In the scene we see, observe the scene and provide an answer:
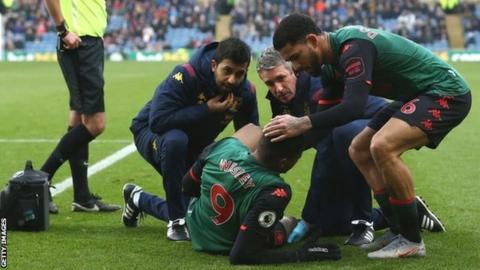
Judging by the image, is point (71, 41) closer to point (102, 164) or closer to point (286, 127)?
point (286, 127)

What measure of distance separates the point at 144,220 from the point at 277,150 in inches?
77.4

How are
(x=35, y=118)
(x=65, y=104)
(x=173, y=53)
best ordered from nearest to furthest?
(x=35, y=118) → (x=65, y=104) → (x=173, y=53)

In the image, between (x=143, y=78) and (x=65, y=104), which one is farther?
(x=143, y=78)

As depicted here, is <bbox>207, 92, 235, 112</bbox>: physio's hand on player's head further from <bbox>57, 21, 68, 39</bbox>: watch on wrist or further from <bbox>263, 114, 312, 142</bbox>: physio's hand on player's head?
<bbox>57, 21, 68, 39</bbox>: watch on wrist

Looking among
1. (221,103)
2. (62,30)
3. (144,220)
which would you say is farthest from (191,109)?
(62,30)

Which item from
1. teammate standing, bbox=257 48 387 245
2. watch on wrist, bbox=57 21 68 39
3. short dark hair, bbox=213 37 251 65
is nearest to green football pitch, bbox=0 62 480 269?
teammate standing, bbox=257 48 387 245

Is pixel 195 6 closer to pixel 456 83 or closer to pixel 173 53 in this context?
pixel 173 53

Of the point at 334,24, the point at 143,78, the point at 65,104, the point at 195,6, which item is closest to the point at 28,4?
the point at 195,6

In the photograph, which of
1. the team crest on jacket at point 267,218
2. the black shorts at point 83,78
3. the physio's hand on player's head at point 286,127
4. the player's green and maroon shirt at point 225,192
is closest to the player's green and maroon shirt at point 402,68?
the physio's hand on player's head at point 286,127

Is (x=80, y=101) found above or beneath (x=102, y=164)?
above

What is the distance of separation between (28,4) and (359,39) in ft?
157

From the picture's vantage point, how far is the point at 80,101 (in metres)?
7.70

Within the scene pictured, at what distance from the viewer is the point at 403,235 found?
229 inches

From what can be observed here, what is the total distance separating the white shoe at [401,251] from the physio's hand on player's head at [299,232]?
2.23 ft
